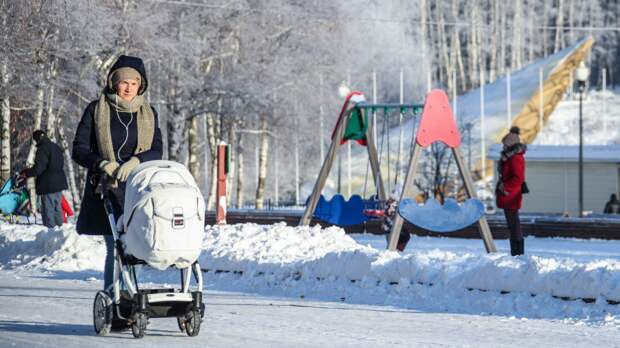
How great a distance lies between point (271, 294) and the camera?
13.4 m

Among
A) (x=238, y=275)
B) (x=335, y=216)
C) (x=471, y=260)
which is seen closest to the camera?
(x=471, y=260)

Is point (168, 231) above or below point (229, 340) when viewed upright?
above

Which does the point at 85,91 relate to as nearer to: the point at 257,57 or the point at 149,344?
the point at 257,57

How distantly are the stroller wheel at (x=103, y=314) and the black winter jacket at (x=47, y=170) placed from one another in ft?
38.1

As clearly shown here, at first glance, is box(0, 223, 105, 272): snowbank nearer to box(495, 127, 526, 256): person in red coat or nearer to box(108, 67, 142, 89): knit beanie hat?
box(495, 127, 526, 256): person in red coat

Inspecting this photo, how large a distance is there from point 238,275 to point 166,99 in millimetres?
31625

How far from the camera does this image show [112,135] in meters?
9.64

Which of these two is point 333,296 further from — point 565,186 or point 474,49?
point 474,49

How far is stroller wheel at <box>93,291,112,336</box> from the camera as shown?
9.07 m

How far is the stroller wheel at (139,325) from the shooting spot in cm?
891

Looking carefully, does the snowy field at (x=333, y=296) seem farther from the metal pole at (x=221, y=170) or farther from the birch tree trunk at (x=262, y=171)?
the birch tree trunk at (x=262, y=171)

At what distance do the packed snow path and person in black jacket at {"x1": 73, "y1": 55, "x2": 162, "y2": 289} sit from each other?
71 centimetres

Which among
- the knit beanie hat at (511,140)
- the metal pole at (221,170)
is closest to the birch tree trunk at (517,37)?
the metal pole at (221,170)

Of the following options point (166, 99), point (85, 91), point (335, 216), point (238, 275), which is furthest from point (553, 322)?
point (166, 99)
